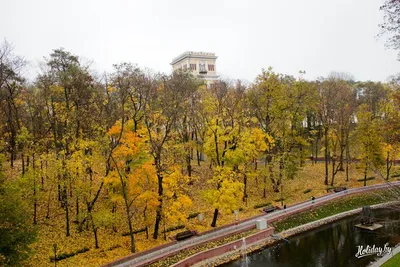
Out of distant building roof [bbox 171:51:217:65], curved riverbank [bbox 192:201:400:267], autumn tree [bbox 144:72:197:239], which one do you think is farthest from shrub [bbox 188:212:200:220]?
distant building roof [bbox 171:51:217:65]

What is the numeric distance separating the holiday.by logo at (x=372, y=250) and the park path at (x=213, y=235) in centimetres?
453

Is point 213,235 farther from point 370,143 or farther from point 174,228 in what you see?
point 370,143

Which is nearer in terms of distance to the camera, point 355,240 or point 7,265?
point 7,265

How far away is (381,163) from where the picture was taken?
35062mm

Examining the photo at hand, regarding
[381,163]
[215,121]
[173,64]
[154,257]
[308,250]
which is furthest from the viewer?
[173,64]

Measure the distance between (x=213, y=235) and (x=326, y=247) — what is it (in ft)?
27.5

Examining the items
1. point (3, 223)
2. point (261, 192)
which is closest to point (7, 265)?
point (3, 223)

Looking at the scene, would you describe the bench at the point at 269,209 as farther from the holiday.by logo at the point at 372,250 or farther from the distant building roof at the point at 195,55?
the distant building roof at the point at 195,55

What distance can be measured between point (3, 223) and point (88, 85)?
12004 mm

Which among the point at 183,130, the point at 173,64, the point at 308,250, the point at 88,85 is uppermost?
the point at 173,64

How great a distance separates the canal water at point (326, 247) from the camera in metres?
20.4

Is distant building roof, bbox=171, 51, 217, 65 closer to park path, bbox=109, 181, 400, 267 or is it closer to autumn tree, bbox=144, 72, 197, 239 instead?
autumn tree, bbox=144, 72, 197, 239

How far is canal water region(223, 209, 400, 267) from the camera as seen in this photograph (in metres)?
20.4

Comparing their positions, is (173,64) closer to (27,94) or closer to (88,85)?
(27,94)
